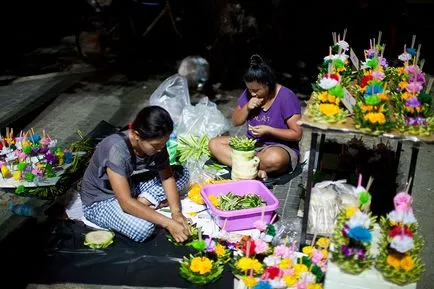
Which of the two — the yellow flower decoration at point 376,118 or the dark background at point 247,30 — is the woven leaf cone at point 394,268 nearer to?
the yellow flower decoration at point 376,118

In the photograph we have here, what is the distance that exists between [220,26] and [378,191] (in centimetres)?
431

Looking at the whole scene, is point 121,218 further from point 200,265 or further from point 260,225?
point 260,225

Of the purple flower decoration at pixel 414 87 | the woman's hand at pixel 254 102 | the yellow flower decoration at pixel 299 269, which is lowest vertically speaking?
the yellow flower decoration at pixel 299 269

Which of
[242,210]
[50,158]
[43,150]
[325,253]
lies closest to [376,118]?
[325,253]

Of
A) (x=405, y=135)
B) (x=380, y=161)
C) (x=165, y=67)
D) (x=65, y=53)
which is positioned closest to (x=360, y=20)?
(x=165, y=67)

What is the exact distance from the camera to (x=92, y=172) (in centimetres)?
378

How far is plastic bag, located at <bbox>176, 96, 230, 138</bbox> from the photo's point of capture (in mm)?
5449

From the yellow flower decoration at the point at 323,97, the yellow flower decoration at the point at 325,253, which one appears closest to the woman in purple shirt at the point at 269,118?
the yellow flower decoration at the point at 323,97

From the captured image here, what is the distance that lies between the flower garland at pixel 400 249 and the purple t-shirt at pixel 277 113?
174 centimetres

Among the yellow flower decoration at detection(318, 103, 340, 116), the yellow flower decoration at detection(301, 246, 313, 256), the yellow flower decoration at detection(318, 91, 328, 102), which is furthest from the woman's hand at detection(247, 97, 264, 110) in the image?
the yellow flower decoration at detection(301, 246, 313, 256)

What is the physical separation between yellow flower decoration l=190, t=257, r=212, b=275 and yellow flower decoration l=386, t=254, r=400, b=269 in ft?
3.86

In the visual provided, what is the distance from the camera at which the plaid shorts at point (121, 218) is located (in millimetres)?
3596

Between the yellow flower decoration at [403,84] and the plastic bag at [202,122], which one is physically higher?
the yellow flower decoration at [403,84]

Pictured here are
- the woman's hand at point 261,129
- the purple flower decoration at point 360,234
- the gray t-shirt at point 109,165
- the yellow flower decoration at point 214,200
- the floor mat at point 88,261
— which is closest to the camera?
the purple flower decoration at point 360,234
